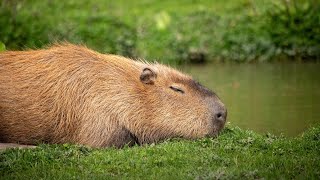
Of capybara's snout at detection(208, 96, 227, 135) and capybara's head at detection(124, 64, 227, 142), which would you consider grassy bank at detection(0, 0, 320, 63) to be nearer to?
capybara's head at detection(124, 64, 227, 142)

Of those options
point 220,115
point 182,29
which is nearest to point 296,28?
point 182,29

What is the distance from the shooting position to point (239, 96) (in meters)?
14.5

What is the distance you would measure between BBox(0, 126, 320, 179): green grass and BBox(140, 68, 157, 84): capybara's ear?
0.89m

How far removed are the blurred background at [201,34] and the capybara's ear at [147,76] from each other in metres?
4.71

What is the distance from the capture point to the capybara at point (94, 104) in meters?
9.95

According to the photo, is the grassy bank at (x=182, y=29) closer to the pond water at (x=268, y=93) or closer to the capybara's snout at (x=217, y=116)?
the pond water at (x=268, y=93)

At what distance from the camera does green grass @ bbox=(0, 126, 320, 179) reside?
8.23 metres

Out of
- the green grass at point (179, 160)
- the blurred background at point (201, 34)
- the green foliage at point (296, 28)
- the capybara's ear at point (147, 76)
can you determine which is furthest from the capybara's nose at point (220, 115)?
the green foliage at point (296, 28)

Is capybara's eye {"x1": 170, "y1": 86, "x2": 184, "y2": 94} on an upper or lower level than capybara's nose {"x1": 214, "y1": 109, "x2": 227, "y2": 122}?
upper

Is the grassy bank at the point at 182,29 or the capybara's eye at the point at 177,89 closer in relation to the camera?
the capybara's eye at the point at 177,89

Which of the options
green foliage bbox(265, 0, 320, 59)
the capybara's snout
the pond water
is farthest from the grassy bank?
the capybara's snout

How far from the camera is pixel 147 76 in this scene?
10234 millimetres

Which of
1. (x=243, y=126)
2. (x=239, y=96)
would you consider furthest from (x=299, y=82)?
(x=243, y=126)

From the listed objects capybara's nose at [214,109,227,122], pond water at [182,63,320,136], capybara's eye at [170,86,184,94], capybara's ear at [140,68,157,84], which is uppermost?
capybara's ear at [140,68,157,84]
